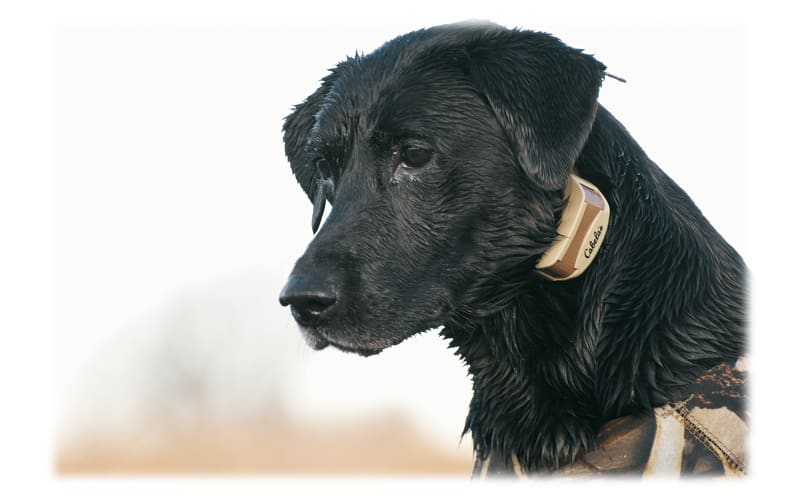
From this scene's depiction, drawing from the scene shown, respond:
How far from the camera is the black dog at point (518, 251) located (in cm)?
298

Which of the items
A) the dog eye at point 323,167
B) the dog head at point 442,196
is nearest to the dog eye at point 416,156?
the dog head at point 442,196

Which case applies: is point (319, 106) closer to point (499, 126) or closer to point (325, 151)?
point (325, 151)

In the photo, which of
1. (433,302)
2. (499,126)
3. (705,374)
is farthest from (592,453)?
(499,126)

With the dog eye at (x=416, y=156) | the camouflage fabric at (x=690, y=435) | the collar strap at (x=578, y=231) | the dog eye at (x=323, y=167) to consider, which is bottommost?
the camouflage fabric at (x=690, y=435)

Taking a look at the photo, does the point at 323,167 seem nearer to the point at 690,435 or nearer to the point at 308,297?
the point at 308,297

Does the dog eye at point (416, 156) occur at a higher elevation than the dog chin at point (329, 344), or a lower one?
higher

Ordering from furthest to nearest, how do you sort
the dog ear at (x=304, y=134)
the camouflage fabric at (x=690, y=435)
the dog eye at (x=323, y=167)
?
the dog ear at (x=304, y=134)
the dog eye at (x=323, y=167)
the camouflage fabric at (x=690, y=435)

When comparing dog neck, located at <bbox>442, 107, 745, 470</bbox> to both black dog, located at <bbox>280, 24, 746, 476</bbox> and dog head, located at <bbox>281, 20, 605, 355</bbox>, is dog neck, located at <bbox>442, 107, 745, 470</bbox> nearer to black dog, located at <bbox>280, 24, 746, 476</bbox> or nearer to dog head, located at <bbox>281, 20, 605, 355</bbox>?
black dog, located at <bbox>280, 24, 746, 476</bbox>

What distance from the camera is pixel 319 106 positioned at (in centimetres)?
373

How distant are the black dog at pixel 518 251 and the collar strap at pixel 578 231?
5 cm

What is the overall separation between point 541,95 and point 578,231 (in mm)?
477

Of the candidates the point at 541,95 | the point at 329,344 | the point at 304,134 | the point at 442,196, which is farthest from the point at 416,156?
the point at 304,134

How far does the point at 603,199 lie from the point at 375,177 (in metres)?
0.77

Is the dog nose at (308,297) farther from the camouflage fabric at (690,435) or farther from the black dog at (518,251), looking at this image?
the camouflage fabric at (690,435)
